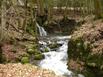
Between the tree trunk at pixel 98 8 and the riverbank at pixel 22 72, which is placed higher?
the tree trunk at pixel 98 8

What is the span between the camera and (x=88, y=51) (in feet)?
41.7

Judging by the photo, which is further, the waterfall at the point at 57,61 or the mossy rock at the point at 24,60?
the mossy rock at the point at 24,60

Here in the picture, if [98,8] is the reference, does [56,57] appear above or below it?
below

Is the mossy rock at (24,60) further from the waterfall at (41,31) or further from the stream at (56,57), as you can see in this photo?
the waterfall at (41,31)

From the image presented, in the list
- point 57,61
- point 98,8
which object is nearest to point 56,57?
point 57,61

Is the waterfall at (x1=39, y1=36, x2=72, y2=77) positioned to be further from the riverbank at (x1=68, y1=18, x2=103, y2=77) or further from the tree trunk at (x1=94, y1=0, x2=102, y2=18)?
the tree trunk at (x1=94, y1=0, x2=102, y2=18)

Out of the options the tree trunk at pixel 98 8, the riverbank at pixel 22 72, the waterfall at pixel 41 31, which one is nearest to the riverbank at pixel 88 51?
the tree trunk at pixel 98 8

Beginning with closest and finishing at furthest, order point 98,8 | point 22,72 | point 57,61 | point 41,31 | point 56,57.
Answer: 1. point 22,72
2. point 57,61
3. point 98,8
4. point 56,57
5. point 41,31

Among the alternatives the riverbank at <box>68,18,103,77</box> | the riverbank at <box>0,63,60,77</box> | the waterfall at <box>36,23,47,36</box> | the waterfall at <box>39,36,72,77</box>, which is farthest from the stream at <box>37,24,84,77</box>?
the riverbank at <box>0,63,60,77</box>

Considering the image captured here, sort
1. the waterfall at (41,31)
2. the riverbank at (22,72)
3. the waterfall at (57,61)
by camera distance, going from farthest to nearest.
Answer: the waterfall at (41,31), the waterfall at (57,61), the riverbank at (22,72)

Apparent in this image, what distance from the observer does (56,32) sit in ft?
75.0

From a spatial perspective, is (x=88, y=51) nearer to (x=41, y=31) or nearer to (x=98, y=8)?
(x=98, y=8)

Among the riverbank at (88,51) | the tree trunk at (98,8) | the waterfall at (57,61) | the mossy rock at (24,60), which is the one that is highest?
the tree trunk at (98,8)

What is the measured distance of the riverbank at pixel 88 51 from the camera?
1202 cm
